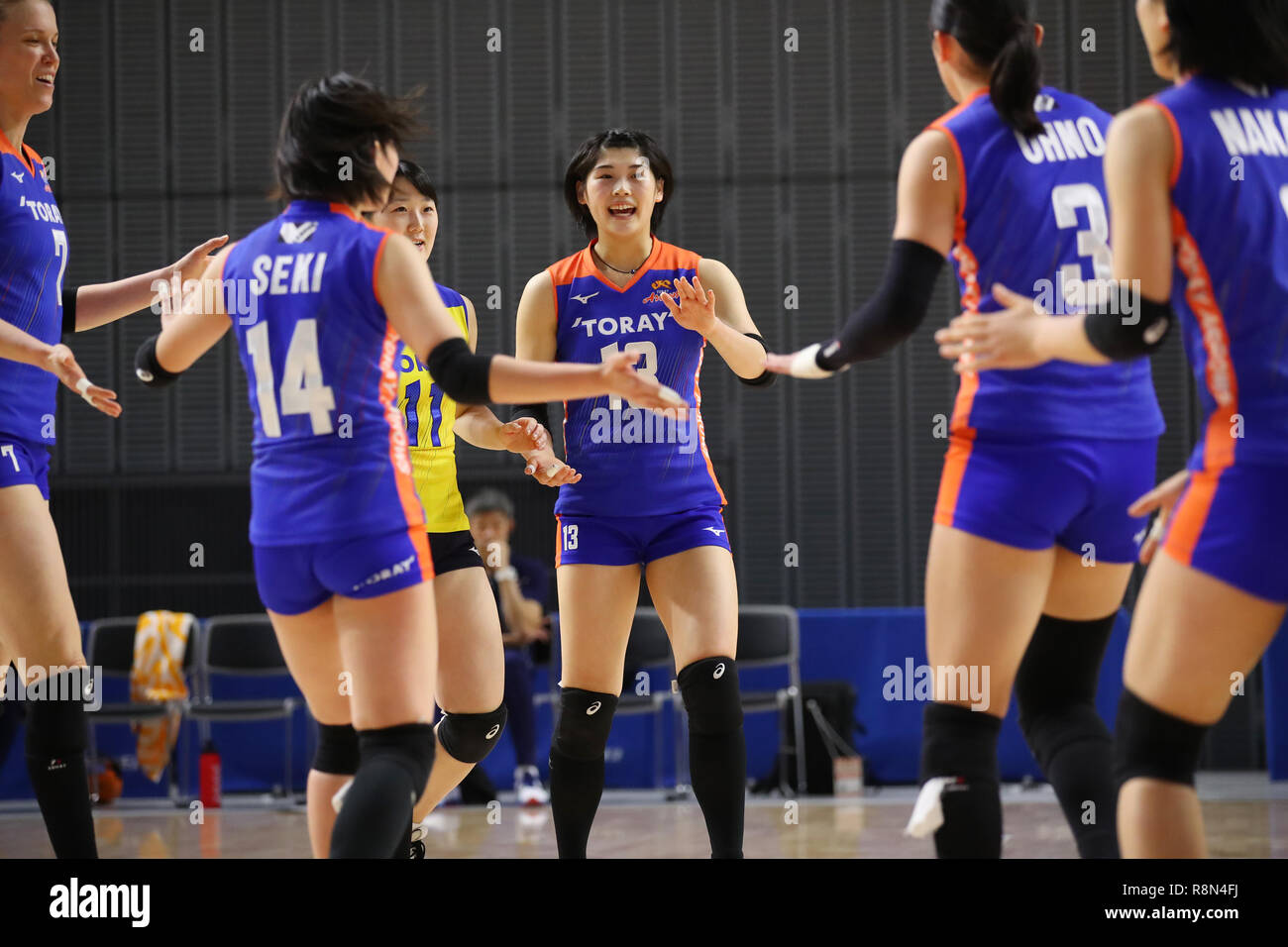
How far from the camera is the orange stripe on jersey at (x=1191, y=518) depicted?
7.10ft

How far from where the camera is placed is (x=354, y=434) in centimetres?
262

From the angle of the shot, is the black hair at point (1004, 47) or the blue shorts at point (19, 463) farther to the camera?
the blue shorts at point (19, 463)

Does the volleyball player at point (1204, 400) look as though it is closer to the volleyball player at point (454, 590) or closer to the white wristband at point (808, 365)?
the white wristband at point (808, 365)

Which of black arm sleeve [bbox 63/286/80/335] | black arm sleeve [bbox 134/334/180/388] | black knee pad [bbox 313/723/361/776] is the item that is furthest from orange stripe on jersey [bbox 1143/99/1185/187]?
black arm sleeve [bbox 63/286/80/335]

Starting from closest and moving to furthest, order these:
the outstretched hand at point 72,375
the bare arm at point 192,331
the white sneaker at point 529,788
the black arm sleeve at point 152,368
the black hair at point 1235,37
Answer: the black hair at point 1235,37, the bare arm at point 192,331, the black arm sleeve at point 152,368, the outstretched hand at point 72,375, the white sneaker at point 529,788

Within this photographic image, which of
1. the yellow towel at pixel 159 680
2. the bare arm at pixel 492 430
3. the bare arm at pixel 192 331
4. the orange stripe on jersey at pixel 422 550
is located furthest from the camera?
the yellow towel at pixel 159 680

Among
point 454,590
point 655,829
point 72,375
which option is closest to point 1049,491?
point 454,590

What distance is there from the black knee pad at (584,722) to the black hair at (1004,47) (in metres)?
1.89

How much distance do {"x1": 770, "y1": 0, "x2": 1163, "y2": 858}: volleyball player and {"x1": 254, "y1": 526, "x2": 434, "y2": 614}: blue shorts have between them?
39.0 inches

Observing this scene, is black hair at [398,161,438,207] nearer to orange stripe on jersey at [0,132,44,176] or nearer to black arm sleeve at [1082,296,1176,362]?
orange stripe on jersey at [0,132,44,176]

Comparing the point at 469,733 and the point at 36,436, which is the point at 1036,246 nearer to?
the point at 469,733

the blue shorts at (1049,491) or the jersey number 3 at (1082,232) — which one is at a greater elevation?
the jersey number 3 at (1082,232)

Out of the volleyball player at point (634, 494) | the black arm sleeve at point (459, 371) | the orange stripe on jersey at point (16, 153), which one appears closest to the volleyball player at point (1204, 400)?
the black arm sleeve at point (459, 371)

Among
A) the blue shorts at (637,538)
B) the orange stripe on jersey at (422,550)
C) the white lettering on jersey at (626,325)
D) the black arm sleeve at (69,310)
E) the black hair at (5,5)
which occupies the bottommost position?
the blue shorts at (637,538)
